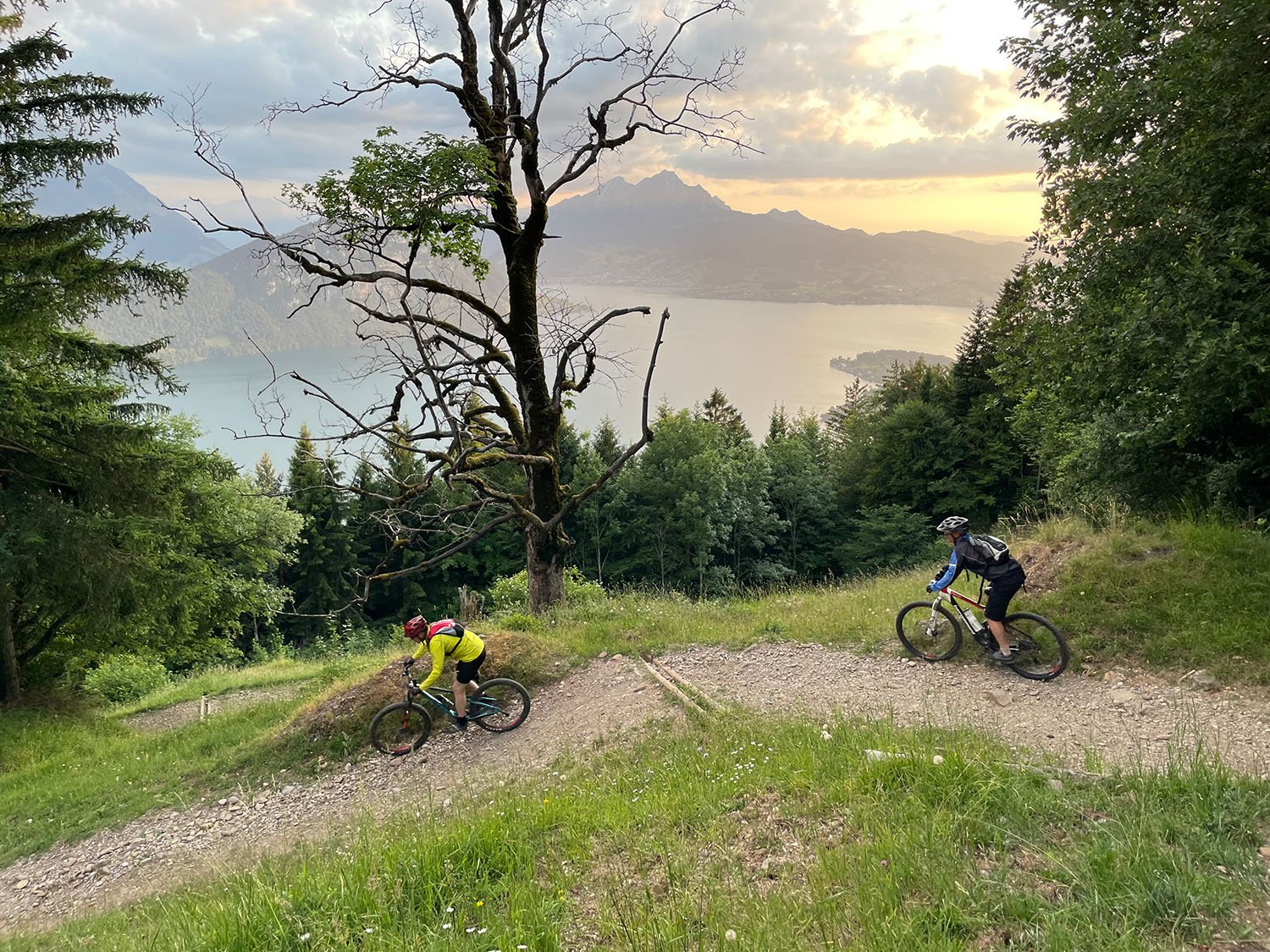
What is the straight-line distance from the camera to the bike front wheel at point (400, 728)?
28.5 ft

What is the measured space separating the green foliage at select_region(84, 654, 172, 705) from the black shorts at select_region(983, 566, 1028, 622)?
77.0 feet

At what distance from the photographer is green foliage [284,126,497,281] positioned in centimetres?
799

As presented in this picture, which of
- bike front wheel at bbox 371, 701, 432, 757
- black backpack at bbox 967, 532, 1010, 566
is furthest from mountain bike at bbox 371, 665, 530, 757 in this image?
black backpack at bbox 967, 532, 1010, 566

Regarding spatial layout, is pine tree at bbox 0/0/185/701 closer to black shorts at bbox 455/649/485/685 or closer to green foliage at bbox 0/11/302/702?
green foliage at bbox 0/11/302/702

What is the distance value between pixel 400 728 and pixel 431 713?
47cm

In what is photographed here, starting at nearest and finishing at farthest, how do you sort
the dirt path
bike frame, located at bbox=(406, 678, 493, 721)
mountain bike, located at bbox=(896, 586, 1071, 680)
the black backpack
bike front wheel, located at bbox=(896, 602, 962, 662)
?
the dirt path
the black backpack
mountain bike, located at bbox=(896, 586, 1071, 680)
bike frame, located at bbox=(406, 678, 493, 721)
bike front wheel, located at bbox=(896, 602, 962, 662)

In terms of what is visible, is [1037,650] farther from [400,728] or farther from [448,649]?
[400,728]

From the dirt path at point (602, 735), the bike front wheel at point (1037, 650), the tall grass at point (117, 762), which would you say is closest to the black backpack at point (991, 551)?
the bike front wheel at point (1037, 650)

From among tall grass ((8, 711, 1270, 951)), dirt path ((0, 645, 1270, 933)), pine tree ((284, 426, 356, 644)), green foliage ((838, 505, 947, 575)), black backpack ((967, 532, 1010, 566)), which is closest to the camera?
tall grass ((8, 711, 1270, 951))

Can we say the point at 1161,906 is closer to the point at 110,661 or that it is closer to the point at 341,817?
the point at 341,817

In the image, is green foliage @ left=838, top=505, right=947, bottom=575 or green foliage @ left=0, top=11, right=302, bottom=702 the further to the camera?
green foliage @ left=838, top=505, right=947, bottom=575

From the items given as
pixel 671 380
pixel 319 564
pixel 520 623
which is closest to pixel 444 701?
pixel 520 623

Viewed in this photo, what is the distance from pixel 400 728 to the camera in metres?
9.02

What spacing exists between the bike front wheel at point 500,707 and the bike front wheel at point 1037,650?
6.44 meters
